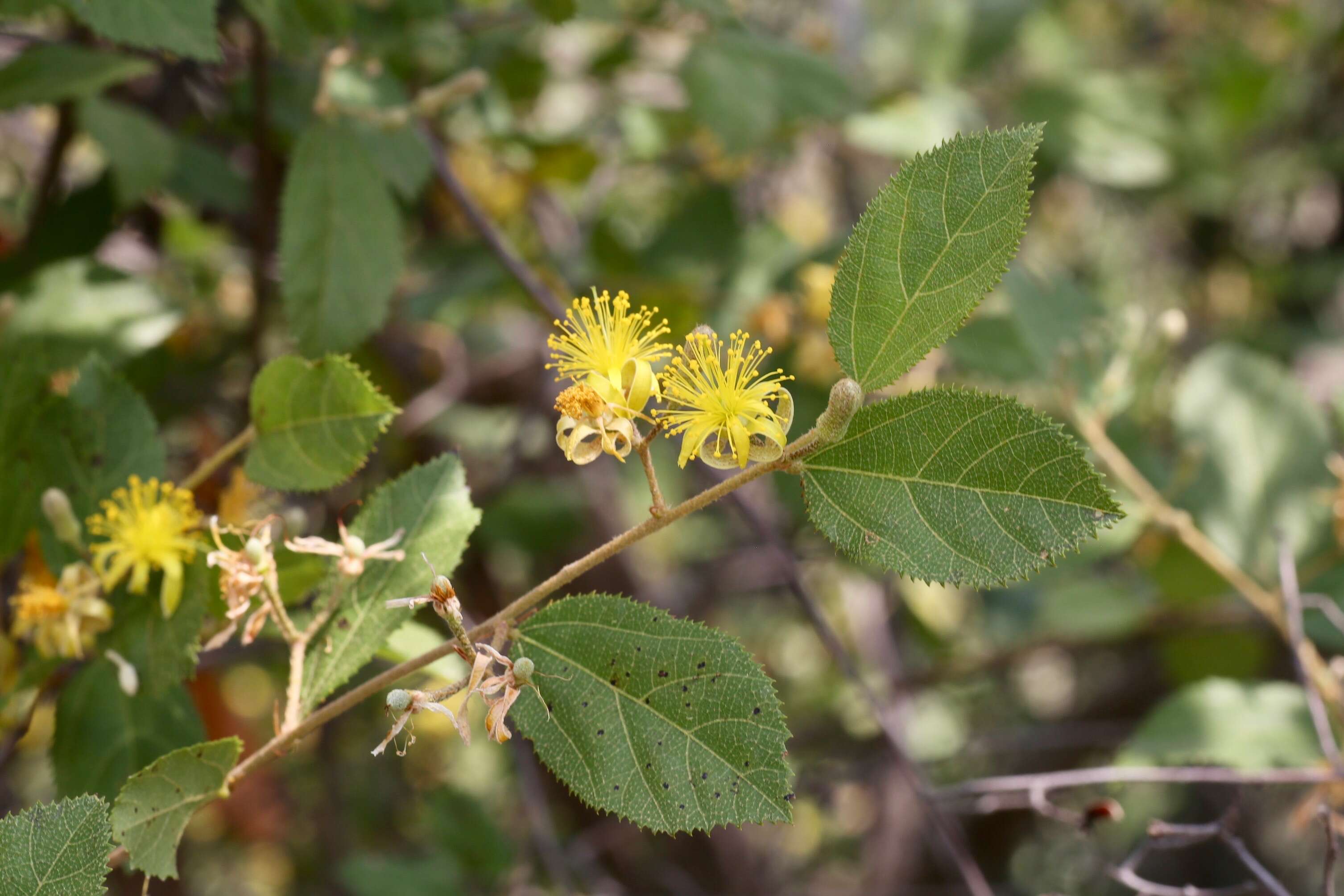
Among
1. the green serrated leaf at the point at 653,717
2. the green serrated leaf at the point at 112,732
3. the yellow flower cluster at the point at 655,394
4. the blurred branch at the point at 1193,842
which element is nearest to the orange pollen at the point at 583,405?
the yellow flower cluster at the point at 655,394

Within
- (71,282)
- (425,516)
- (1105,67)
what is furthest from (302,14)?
(1105,67)

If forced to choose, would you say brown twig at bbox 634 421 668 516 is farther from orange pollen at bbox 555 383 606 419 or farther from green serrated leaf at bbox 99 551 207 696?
green serrated leaf at bbox 99 551 207 696

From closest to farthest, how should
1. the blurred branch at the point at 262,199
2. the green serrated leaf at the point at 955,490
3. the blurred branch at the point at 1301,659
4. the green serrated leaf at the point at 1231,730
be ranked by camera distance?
1. the green serrated leaf at the point at 955,490
2. the blurred branch at the point at 1301,659
3. the green serrated leaf at the point at 1231,730
4. the blurred branch at the point at 262,199

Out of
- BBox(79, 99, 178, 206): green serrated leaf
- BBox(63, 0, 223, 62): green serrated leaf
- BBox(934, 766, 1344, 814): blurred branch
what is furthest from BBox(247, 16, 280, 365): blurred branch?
BBox(934, 766, 1344, 814): blurred branch

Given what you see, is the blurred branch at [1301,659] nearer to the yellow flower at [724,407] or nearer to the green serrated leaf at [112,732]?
the yellow flower at [724,407]

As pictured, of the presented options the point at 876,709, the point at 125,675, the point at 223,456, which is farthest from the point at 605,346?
the point at 876,709

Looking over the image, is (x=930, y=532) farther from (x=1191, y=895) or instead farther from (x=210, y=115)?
(x=210, y=115)
